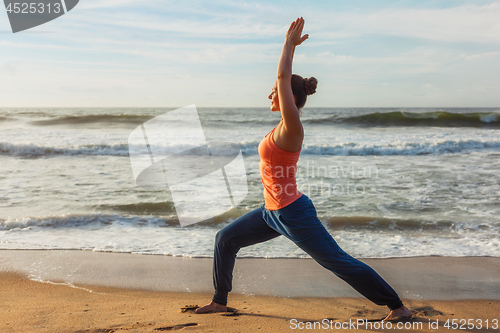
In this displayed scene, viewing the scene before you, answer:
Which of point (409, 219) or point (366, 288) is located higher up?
point (366, 288)

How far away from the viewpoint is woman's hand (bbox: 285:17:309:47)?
2029 millimetres

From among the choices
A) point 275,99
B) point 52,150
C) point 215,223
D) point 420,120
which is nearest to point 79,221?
point 215,223

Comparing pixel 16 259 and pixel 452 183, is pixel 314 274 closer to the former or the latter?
pixel 16 259

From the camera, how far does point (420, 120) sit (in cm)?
2636

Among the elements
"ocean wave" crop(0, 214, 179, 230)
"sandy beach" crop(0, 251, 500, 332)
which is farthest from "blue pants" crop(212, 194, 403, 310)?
"ocean wave" crop(0, 214, 179, 230)

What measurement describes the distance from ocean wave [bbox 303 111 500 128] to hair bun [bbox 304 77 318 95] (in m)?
24.8

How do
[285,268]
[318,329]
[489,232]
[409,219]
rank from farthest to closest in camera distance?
[409,219], [489,232], [285,268], [318,329]

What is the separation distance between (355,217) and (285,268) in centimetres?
223

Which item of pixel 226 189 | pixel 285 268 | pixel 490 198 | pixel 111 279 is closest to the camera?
pixel 111 279

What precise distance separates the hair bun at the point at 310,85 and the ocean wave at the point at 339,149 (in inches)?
494

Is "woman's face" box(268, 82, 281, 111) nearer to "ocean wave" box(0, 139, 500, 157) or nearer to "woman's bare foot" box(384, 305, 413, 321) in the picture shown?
"woman's bare foot" box(384, 305, 413, 321)

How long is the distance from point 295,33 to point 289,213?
1.08 m

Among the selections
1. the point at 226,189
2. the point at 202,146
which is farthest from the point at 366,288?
the point at 202,146

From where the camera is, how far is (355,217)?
5633mm
